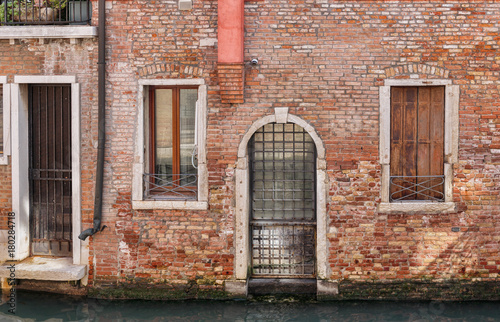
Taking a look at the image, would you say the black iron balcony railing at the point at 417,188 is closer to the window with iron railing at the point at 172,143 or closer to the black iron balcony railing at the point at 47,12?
the window with iron railing at the point at 172,143

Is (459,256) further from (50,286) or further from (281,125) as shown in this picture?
(50,286)

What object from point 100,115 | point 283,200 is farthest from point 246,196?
point 100,115

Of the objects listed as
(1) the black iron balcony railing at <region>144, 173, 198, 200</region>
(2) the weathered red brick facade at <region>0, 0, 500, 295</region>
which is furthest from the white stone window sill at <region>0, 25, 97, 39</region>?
(1) the black iron balcony railing at <region>144, 173, 198, 200</region>

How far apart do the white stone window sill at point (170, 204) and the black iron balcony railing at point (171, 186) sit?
0.47 feet

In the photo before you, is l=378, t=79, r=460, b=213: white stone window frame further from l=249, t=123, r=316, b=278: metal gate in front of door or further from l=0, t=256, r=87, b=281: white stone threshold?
l=0, t=256, r=87, b=281: white stone threshold

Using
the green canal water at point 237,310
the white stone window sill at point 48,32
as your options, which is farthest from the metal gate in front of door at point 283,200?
the white stone window sill at point 48,32

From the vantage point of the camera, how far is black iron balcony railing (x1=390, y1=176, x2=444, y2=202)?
6.79 meters

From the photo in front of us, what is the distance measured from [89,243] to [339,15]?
518 centimetres

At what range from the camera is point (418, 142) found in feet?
22.3

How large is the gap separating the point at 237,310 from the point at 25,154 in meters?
4.15

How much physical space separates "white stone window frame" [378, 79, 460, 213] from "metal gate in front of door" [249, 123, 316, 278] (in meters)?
1.09

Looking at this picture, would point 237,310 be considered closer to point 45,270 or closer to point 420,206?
point 45,270

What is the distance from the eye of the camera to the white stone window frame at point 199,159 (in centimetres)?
673

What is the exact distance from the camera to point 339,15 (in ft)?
21.7
